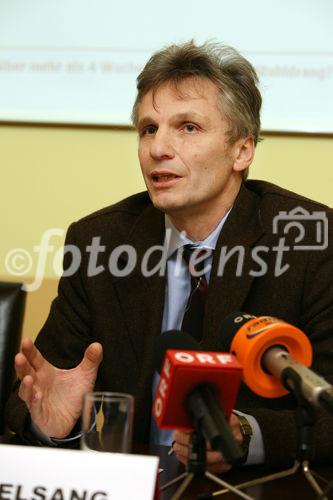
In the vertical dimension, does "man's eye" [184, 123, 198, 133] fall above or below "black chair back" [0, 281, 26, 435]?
above

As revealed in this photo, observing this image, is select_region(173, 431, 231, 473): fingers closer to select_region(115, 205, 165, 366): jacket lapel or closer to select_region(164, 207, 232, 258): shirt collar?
select_region(115, 205, 165, 366): jacket lapel

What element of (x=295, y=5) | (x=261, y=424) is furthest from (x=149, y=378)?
(x=295, y=5)

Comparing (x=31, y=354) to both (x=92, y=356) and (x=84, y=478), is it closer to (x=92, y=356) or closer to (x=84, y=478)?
(x=92, y=356)

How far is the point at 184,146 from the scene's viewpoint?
186 cm

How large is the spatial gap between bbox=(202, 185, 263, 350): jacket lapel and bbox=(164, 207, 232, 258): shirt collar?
5 centimetres

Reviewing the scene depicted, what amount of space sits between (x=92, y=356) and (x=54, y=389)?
0.10 meters

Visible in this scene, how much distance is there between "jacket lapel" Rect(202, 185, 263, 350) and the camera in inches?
70.4

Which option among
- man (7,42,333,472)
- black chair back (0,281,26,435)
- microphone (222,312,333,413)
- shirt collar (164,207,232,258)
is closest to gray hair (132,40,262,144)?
man (7,42,333,472)

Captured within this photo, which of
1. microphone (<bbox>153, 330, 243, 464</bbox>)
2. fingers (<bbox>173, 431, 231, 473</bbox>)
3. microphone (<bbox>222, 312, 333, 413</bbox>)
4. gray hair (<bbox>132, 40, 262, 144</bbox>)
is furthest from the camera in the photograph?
gray hair (<bbox>132, 40, 262, 144</bbox>)

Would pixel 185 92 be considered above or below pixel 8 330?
above

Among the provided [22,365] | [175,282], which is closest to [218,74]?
[175,282]

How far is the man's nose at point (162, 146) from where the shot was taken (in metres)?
1.83

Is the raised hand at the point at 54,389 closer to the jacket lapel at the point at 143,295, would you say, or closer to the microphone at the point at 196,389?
the jacket lapel at the point at 143,295

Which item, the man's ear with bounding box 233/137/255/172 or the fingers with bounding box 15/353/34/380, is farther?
the man's ear with bounding box 233/137/255/172
